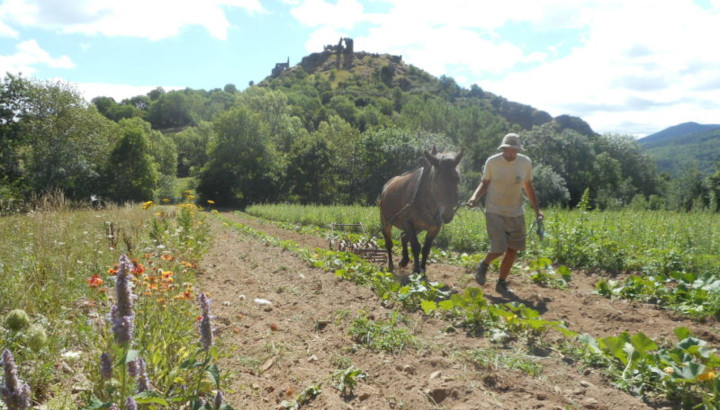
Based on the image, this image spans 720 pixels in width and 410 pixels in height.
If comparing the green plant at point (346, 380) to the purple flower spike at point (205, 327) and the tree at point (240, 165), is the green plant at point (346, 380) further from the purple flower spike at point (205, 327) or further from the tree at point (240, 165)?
the tree at point (240, 165)

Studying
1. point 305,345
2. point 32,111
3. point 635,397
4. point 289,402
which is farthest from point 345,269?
point 32,111

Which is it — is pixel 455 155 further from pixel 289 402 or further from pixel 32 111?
pixel 32 111

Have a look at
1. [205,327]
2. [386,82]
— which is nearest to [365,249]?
[205,327]

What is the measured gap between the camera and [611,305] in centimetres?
534

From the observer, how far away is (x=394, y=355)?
370cm

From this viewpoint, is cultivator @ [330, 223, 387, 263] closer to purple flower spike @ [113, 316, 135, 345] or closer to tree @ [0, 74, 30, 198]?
purple flower spike @ [113, 316, 135, 345]

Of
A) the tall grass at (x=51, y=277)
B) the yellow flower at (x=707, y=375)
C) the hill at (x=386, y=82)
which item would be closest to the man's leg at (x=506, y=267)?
the yellow flower at (x=707, y=375)

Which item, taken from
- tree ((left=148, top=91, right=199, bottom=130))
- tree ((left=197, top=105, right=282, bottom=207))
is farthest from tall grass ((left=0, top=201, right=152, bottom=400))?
tree ((left=148, top=91, right=199, bottom=130))

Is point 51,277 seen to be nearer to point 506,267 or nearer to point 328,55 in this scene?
point 506,267

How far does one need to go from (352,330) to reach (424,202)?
3.44 m

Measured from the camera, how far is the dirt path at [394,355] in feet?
9.61

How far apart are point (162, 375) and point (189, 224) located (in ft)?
17.9

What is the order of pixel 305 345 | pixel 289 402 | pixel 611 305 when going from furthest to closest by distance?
pixel 611 305 → pixel 305 345 → pixel 289 402

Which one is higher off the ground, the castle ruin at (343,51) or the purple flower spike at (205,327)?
the castle ruin at (343,51)
